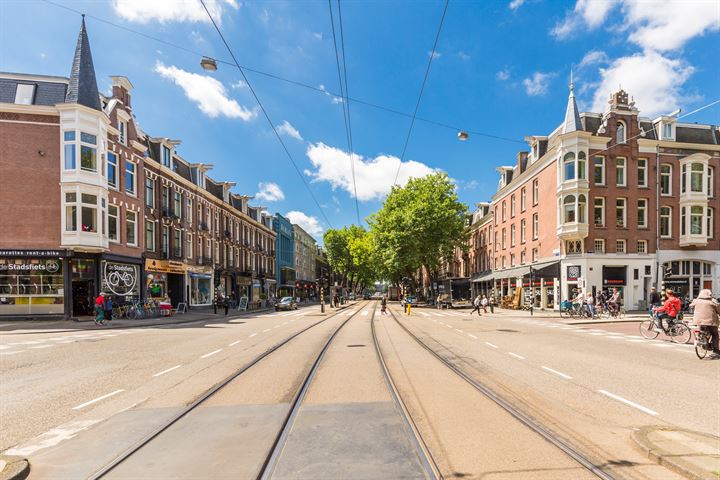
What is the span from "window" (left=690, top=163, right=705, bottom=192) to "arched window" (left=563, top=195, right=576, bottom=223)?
10421 mm

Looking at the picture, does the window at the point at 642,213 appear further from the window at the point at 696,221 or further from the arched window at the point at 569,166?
the arched window at the point at 569,166

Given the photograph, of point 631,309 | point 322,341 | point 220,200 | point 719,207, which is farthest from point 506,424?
point 220,200

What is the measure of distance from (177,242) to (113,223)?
864 cm

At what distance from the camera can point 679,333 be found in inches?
554

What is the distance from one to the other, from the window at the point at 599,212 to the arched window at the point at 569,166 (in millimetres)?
2939

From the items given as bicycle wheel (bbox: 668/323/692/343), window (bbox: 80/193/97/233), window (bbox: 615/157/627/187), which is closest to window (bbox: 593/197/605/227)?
window (bbox: 615/157/627/187)

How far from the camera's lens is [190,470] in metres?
3.95

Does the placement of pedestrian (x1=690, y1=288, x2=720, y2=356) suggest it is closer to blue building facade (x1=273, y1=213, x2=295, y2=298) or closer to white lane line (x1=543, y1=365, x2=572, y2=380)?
white lane line (x1=543, y1=365, x2=572, y2=380)

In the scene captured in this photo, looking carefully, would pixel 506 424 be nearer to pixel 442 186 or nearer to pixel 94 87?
pixel 94 87

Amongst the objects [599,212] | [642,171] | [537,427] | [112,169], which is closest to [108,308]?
[112,169]

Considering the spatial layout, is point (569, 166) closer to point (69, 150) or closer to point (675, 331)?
point (675, 331)

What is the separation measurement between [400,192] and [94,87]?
107 ft

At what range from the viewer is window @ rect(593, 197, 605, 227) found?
103 ft

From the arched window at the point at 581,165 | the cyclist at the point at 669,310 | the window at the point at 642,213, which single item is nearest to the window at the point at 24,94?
the cyclist at the point at 669,310
